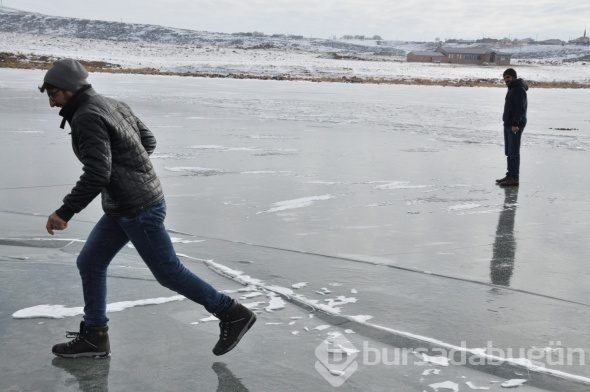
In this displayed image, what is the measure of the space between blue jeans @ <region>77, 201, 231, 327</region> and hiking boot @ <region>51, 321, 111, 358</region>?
5 centimetres

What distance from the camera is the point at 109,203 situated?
144 inches

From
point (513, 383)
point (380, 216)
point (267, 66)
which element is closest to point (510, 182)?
point (380, 216)

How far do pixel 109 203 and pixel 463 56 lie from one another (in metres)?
164

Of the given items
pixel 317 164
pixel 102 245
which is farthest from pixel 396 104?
pixel 102 245

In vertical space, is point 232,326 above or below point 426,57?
below

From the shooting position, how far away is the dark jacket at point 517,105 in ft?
33.5

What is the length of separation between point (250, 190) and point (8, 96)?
18.2 m

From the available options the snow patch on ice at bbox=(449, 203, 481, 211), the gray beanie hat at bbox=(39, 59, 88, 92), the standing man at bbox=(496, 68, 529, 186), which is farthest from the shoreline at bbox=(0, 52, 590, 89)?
the gray beanie hat at bbox=(39, 59, 88, 92)

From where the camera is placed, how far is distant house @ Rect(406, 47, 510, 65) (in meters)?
157

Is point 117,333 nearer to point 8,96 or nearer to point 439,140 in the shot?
point 439,140

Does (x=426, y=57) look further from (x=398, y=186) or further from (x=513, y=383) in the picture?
(x=513, y=383)

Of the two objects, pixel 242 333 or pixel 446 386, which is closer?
pixel 446 386

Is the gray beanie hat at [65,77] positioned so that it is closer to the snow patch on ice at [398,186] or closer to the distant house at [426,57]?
the snow patch on ice at [398,186]

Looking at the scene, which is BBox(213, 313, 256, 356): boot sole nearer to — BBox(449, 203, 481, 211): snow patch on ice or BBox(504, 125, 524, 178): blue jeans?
BBox(449, 203, 481, 211): snow patch on ice
